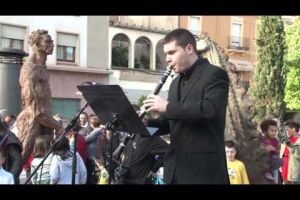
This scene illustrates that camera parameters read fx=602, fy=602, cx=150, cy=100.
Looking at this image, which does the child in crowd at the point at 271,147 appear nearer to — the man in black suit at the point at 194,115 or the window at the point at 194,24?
the man in black suit at the point at 194,115

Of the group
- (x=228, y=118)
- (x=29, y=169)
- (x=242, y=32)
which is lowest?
(x=29, y=169)

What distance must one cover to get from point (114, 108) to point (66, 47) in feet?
81.7

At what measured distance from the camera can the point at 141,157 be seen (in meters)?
6.43

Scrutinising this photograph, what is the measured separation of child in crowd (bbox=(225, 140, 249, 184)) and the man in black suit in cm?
305

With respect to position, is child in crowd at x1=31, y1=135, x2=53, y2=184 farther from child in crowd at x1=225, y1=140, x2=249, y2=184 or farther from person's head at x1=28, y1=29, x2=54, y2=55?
child in crowd at x1=225, y1=140, x2=249, y2=184

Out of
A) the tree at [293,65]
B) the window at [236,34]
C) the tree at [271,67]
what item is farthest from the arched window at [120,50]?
the tree at [293,65]

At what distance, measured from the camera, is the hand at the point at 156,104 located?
3.48 meters

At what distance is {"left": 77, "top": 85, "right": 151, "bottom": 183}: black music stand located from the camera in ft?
12.7

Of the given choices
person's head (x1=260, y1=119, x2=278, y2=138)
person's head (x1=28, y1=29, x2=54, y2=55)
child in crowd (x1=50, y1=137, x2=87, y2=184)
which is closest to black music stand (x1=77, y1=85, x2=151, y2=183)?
child in crowd (x1=50, y1=137, x2=87, y2=184)

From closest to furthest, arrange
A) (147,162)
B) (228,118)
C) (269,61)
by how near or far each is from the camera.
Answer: (147,162) < (228,118) < (269,61)

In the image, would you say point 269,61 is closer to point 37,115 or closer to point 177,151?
point 37,115
